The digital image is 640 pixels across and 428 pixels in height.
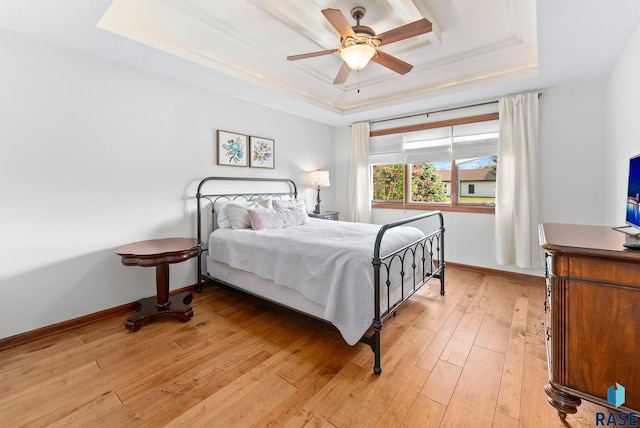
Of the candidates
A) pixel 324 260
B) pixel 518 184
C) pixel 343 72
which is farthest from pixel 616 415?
pixel 343 72

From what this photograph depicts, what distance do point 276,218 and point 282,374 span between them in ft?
5.82

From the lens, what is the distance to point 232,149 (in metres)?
3.68

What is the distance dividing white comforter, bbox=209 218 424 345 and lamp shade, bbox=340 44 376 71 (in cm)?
149

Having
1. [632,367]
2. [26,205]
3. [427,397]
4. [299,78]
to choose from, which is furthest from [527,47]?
[26,205]

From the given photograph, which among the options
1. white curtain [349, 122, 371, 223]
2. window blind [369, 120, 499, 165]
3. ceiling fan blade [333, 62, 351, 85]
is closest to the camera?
ceiling fan blade [333, 62, 351, 85]

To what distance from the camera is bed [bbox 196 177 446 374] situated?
1974mm

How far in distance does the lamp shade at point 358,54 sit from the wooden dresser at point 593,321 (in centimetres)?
184

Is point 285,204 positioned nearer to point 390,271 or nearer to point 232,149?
point 232,149

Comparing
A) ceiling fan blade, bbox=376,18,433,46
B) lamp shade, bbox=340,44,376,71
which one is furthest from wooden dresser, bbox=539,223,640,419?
lamp shade, bbox=340,44,376,71

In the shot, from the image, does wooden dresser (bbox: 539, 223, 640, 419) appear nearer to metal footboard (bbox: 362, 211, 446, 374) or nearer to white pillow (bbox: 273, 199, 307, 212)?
metal footboard (bbox: 362, 211, 446, 374)

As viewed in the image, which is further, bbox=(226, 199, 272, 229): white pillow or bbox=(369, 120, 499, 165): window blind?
bbox=(369, 120, 499, 165): window blind

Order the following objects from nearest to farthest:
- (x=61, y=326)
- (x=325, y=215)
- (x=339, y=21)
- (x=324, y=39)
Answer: (x=339, y=21) → (x=61, y=326) → (x=324, y=39) → (x=325, y=215)

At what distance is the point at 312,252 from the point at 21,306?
7.68ft

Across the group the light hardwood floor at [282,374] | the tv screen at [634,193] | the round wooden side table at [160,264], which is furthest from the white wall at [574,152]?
the round wooden side table at [160,264]
